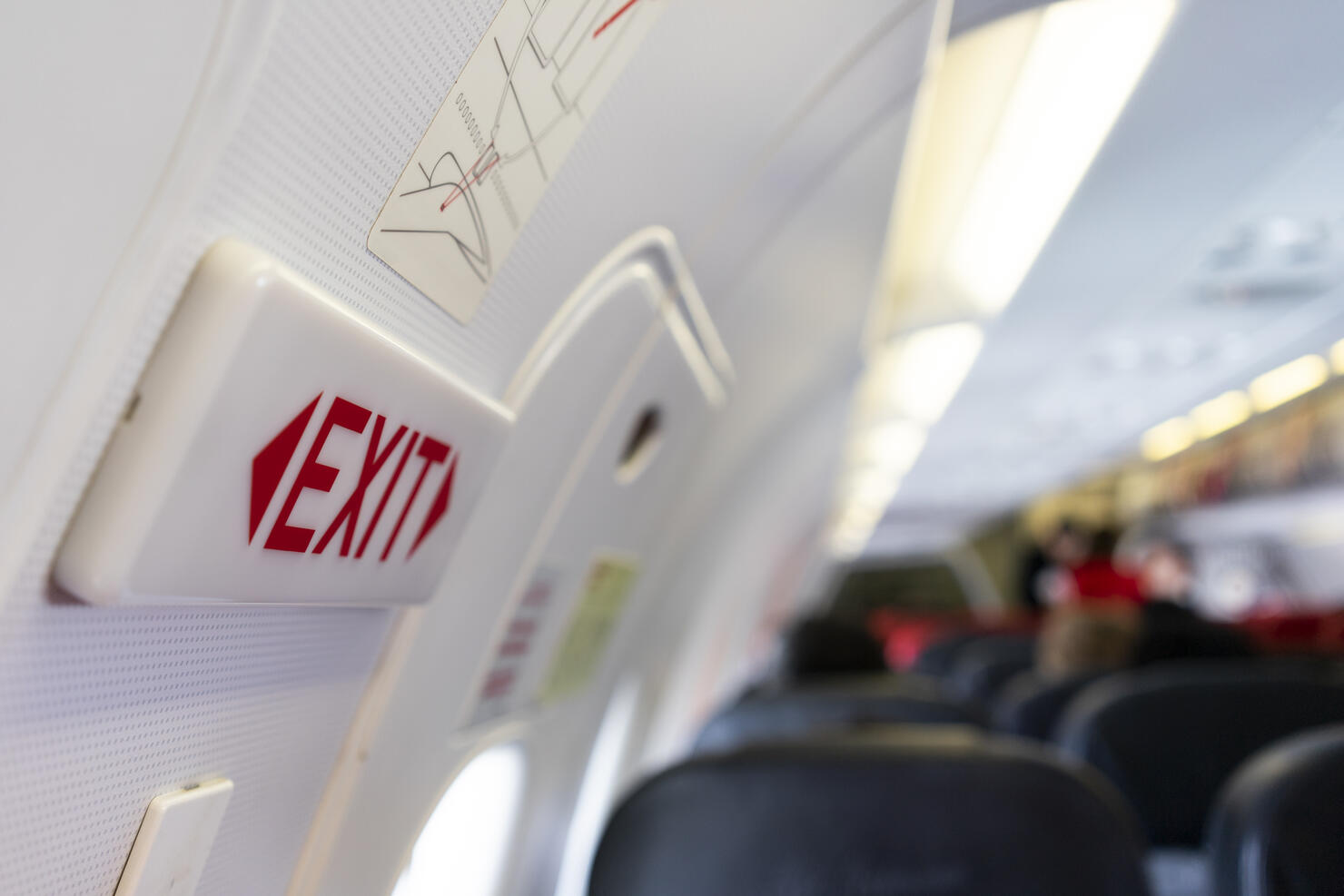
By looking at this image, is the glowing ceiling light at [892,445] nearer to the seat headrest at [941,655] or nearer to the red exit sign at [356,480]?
the seat headrest at [941,655]

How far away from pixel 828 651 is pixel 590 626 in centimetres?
251

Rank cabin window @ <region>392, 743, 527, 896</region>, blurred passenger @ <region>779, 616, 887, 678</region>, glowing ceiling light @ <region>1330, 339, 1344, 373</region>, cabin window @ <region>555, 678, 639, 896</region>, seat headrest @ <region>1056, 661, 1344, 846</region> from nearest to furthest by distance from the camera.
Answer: cabin window @ <region>392, 743, 527, 896</region>, seat headrest @ <region>1056, 661, 1344, 846</region>, glowing ceiling light @ <region>1330, 339, 1344, 373</region>, cabin window @ <region>555, 678, 639, 896</region>, blurred passenger @ <region>779, 616, 887, 678</region>

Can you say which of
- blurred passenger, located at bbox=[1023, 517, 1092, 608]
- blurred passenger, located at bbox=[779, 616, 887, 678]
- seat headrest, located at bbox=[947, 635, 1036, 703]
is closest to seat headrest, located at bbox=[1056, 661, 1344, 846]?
seat headrest, located at bbox=[947, 635, 1036, 703]

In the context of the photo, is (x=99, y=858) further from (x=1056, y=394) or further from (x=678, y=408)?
(x=1056, y=394)

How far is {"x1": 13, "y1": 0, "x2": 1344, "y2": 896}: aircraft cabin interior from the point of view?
0.75m

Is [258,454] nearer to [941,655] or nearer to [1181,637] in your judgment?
[1181,637]

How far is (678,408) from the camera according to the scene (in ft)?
7.27

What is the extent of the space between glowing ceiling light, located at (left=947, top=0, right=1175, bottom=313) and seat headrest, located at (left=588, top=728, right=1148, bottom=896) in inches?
51.9

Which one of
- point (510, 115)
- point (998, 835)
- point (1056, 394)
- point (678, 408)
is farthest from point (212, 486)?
point (1056, 394)

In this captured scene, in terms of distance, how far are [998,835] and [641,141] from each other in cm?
103

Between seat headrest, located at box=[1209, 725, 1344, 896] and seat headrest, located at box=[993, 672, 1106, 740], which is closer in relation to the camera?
seat headrest, located at box=[1209, 725, 1344, 896]

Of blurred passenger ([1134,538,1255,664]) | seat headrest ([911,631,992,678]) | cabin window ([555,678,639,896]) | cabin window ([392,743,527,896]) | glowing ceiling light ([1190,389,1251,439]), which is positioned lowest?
cabin window ([555,678,639,896])

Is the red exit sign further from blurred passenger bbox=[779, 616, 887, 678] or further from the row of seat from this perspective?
blurred passenger bbox=[779, 616, 887, 678]

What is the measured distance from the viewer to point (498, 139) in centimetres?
107
